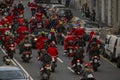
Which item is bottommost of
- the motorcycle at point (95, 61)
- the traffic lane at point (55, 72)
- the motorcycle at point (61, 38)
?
the motorcycle at point (61, 38)

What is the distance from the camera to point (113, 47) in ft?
122

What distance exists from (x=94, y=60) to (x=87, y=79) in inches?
293

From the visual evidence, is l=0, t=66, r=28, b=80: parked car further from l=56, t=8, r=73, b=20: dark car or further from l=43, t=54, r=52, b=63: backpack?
l=56, t=8, r=73, b=20: dark car

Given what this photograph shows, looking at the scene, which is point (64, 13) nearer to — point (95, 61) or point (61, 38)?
point (61, 38)

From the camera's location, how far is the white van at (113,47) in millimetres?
36469

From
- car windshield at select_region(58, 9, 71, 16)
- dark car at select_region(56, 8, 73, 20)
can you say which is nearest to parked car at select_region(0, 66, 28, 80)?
dark car at select_region(56, 8, 73, 20)

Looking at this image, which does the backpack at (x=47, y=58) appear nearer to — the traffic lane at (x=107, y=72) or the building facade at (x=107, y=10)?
the traffic lane at (x=107, y=72)

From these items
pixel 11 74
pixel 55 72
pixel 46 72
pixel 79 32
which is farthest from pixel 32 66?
pixel 11 74

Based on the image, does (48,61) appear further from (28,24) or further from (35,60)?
(28,24)

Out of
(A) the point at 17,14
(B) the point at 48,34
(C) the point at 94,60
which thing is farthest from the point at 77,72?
(A) the point at 17,14

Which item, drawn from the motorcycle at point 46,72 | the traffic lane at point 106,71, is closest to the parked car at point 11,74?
the motorcycle at point 46,72

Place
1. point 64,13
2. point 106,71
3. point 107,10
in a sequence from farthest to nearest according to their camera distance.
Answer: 1. point 107,10
2. point 64,13
3. point 106,71

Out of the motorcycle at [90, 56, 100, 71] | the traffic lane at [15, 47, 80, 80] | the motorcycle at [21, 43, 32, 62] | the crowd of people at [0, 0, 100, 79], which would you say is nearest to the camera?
the traffic lane at [15, 47, 80, 80]

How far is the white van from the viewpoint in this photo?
120ft
